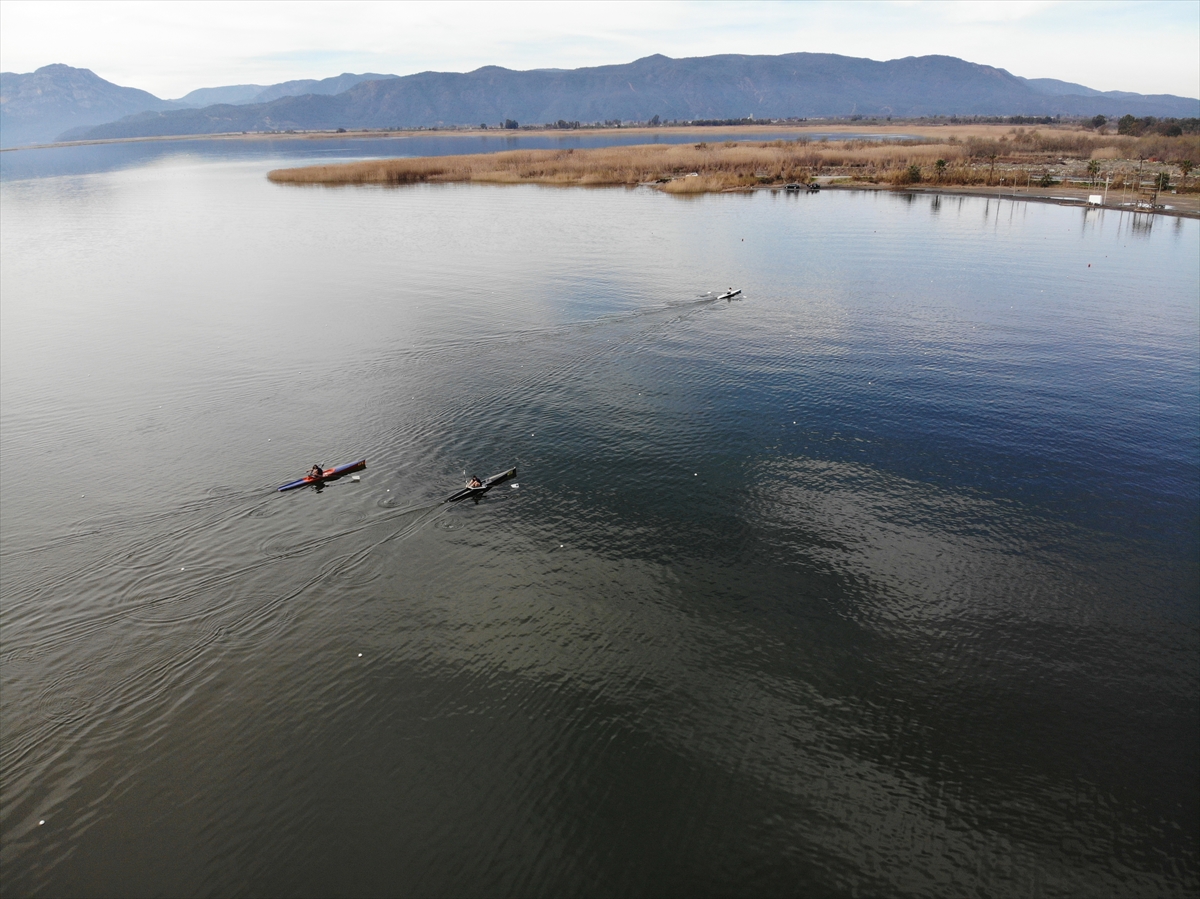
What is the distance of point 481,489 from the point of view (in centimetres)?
4256

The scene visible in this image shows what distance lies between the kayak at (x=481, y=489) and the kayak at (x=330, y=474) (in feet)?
22.6

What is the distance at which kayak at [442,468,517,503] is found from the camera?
42.1m

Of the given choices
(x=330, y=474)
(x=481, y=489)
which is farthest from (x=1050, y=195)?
(x=330, y=474)

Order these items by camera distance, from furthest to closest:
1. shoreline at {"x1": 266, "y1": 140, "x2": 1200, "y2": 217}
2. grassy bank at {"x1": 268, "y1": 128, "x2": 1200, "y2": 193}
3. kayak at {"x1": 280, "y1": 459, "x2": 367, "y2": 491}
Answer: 1. grassy bank at {"x1": 268, "y1": 128, "x2": 1200, "y2": 193}
2. shoreline at {"x1": 266, "y1": 140, "x2": 1200, "y2": 217}
3. kayak at {"x1": 280, "y1": 459, "x2": 367, "y2": 491}

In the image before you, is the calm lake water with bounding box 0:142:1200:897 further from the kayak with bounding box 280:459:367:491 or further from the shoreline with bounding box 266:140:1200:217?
the shoreline with bounding box 266:140:1200:217

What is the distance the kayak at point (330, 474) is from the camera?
139 feet

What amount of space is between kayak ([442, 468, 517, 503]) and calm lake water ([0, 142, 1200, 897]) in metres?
0.65

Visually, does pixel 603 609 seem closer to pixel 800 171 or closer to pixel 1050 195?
pixel 1050 195

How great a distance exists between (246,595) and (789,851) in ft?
88.1

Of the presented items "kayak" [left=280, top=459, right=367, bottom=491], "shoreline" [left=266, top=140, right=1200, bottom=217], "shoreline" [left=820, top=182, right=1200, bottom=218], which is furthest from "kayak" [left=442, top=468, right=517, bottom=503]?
"shoreline" [left=266, top=140, right=1200, bottom=217]

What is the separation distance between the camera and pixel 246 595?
34.0 meters

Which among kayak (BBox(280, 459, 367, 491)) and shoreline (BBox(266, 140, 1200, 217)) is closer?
kayak (BBox(280, 459, 367, 491))

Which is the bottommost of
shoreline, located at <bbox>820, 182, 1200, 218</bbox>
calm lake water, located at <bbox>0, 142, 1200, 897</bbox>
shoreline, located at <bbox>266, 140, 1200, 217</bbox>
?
calm lake water, located at <bbox>0, 142, 1200, 897</bbox>

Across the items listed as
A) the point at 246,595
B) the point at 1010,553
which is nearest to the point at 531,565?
the point at 246,595
